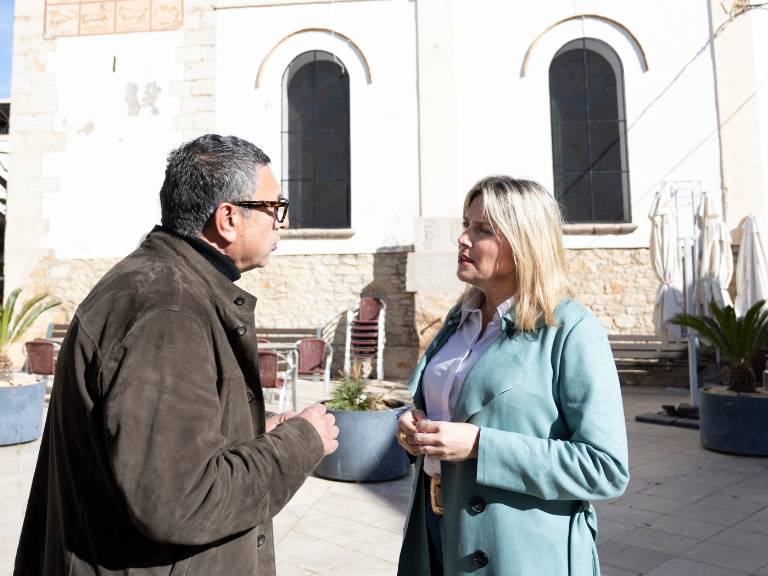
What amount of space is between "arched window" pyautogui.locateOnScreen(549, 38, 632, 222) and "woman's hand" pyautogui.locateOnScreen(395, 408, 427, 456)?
8472mm

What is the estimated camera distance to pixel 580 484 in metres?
1.32

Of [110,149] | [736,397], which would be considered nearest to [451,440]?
[736,397]

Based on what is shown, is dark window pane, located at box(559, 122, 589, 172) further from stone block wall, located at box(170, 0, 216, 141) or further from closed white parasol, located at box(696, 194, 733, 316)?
stone block wall, located at box(170, 0, 216, 141)

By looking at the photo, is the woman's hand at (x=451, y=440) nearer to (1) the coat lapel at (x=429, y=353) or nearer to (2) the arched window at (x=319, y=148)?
(1) the coat lapel at (x=429, y=353)

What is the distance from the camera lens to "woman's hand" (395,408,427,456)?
1.50m

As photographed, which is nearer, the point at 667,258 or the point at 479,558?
the point at 479,558

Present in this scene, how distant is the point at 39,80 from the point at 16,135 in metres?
1.05

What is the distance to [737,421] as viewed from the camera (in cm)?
471

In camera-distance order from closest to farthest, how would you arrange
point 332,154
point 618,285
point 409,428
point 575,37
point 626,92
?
point 409,428 → point 618,285 → point 626,92 → point 575,37 → point 332,154

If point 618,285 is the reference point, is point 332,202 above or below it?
above

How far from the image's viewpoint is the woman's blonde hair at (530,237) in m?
1.49

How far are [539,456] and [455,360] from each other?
1.28 ft

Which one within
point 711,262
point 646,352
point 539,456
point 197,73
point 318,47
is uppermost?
point 318,47

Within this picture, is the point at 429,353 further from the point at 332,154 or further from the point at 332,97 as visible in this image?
the point at 332,97
